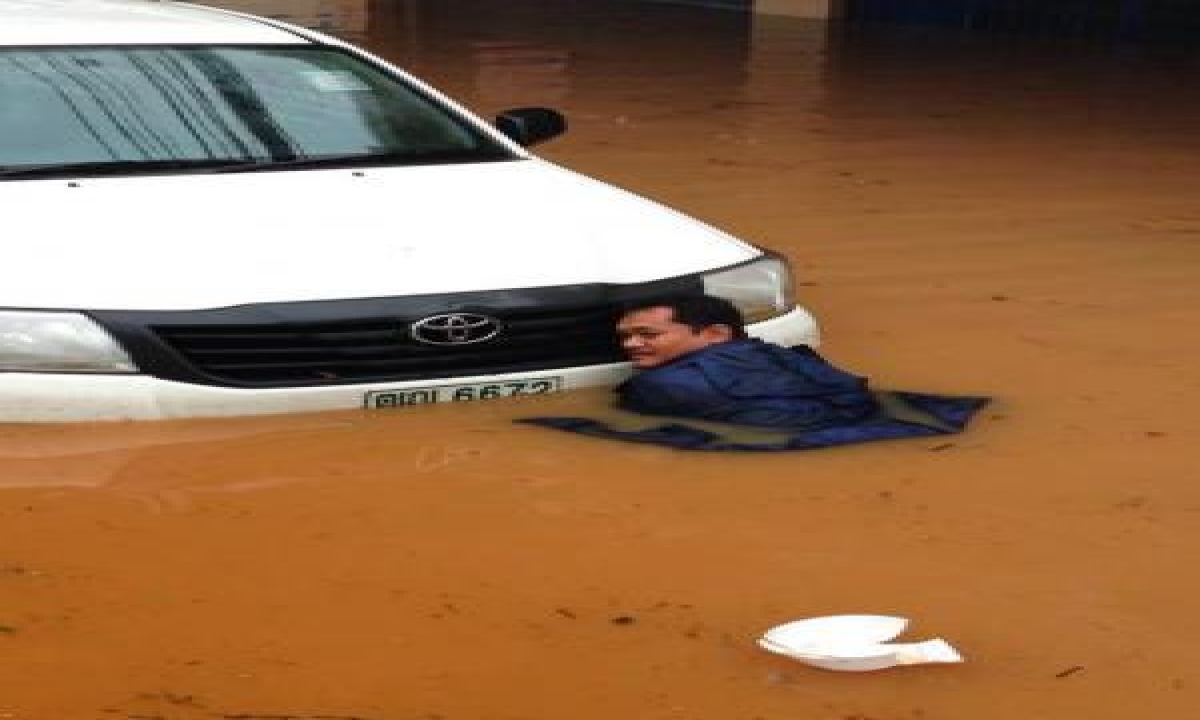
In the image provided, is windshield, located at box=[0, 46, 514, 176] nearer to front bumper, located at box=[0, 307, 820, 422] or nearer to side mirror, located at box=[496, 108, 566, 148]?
side mirror, located at box=[496, 108, 566, 148]

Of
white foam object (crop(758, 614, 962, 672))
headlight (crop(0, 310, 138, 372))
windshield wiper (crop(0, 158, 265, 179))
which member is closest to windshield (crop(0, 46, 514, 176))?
windshield wiper (crop(0, 158, 265, 179))

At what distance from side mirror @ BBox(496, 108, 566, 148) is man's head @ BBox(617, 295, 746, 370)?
1593mm

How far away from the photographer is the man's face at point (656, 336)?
6258mm

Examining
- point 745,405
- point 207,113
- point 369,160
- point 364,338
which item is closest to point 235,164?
point 207,113

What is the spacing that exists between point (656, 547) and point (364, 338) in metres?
1.15

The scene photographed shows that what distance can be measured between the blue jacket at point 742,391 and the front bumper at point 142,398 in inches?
26.0

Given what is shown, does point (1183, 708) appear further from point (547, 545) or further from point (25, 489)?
point (25, 489)

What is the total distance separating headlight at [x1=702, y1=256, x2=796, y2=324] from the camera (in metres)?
6.60

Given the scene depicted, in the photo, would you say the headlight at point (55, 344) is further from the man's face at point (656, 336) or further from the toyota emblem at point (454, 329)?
the man's face at point (656, 336)

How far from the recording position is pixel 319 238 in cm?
625

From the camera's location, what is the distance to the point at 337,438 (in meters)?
6.07

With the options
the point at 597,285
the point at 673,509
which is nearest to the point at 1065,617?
the point at 673,509

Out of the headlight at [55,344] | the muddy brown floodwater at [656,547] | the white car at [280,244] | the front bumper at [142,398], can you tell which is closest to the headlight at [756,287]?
the white car at [280,244]

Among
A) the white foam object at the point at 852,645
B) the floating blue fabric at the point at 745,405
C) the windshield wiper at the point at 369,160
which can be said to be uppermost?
the windshield wiper at the point at 369,160
